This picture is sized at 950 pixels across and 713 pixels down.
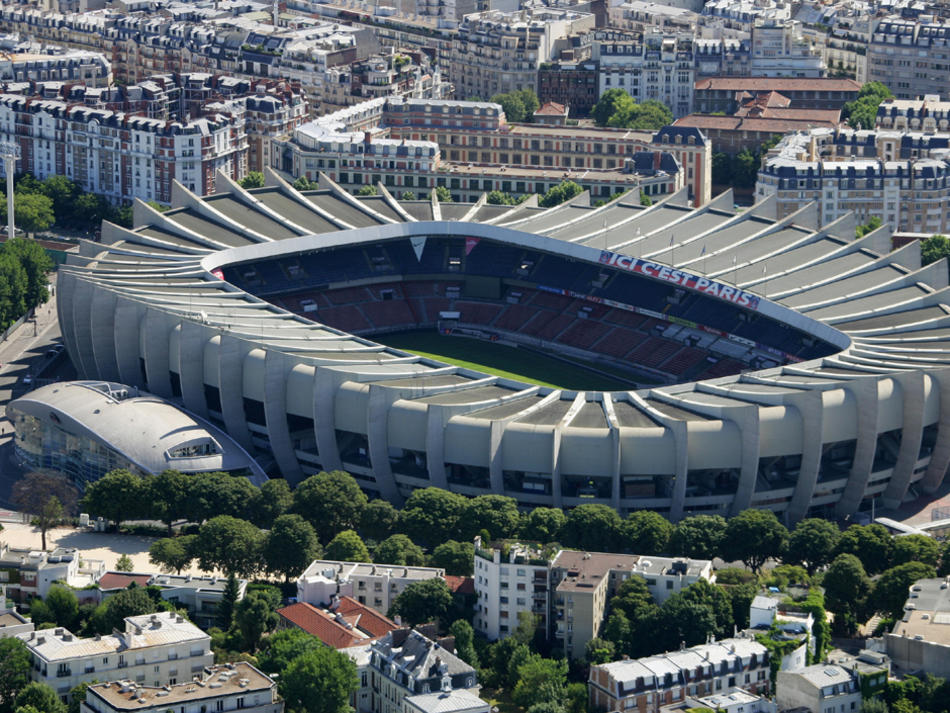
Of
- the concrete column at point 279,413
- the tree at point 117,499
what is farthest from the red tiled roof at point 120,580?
the concrete column at point 279,413

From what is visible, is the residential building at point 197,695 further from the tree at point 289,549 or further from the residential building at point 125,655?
the tree at point 289,549

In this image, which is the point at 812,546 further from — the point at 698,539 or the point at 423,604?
the point at 423,604

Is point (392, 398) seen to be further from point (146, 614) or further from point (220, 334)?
point (146, 614)

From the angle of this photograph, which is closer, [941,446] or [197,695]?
[197,695]

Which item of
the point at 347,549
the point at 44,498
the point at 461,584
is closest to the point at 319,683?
the point at 461,584

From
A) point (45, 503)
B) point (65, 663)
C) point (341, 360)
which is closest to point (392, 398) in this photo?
point (341, 360)

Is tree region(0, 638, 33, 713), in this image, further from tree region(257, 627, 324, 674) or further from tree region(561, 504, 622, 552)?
tree region(561, 504, 622, 552)

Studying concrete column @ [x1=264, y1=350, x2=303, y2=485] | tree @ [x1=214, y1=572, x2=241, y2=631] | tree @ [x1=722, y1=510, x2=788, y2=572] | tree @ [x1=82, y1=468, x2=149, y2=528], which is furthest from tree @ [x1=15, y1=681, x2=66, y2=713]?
concrete column @ [x1=264, y1=350, x2=303, y2=485]
